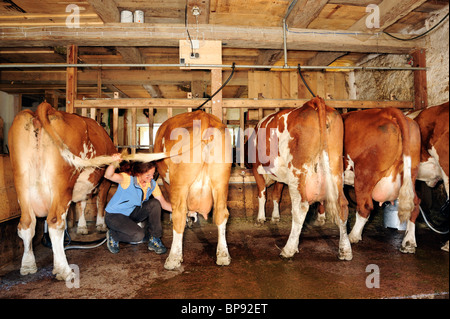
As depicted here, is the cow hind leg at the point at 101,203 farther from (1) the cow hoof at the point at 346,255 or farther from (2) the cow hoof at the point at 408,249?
(2) the cow hoof at the point at 408,249

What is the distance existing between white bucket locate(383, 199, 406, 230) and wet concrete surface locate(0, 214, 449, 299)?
0.36 metres

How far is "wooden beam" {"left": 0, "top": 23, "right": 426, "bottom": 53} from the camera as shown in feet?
14.7

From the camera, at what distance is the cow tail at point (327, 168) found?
9.93 feet

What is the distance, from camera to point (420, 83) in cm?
498

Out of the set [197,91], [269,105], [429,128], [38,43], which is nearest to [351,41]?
[269,105]

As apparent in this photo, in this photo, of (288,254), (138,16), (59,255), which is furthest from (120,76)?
(288,254)

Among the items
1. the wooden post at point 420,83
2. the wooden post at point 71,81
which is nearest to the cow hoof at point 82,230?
the wooden post at point 71,81

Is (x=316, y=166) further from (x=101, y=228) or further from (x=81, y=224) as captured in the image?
(x=81, y=224)

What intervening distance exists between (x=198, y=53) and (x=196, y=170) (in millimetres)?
2580

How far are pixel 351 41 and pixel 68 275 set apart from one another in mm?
5698

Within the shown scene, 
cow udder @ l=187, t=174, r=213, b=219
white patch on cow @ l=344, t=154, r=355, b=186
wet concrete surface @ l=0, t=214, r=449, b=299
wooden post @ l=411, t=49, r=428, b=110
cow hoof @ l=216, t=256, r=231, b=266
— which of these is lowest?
wet concrete surface @ l=0, t=214, r=449, b=299

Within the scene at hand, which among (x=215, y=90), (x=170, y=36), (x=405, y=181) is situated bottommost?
(x=405, y=181)

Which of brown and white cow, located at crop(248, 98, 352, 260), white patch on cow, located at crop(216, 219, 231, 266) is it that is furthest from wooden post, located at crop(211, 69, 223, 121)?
white patch on cow, located at crop(216, 219, 231, 266)

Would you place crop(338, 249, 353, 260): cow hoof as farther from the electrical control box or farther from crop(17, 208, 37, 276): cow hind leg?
the electrical control box
